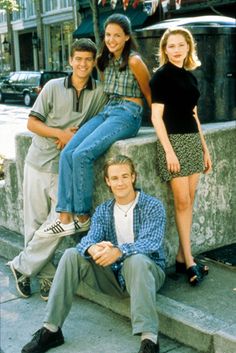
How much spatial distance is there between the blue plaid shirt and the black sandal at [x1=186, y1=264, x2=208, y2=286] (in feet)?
1.64

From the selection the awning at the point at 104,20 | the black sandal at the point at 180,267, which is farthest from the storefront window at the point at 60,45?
the black sandal at the point at 180,267

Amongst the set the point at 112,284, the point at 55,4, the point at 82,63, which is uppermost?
the point at 55,4

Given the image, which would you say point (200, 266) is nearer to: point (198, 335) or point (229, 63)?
point (198, 335)

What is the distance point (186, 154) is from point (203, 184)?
70 cm

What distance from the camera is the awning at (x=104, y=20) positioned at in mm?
22719

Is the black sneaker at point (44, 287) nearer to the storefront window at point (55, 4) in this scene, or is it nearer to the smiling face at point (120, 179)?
the smiling face at point (120, 179)

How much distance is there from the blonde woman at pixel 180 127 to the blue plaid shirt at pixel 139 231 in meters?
0.48

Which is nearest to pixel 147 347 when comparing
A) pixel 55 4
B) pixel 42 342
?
pixel 42 342

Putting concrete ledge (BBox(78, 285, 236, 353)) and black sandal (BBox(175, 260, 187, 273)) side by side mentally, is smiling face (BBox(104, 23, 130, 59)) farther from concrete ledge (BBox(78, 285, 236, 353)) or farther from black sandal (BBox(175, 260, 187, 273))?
concrete ledge (BBox(78, 285, 236, 353))

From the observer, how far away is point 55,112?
4.36 metres

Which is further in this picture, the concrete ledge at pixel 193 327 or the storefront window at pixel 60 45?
the storefront window at pixel 60 45

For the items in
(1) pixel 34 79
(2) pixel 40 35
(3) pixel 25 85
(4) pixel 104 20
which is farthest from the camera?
(2) pixel 40 35

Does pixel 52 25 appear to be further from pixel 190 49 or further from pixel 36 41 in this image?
pixel 190 49

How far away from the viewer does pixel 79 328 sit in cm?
388
